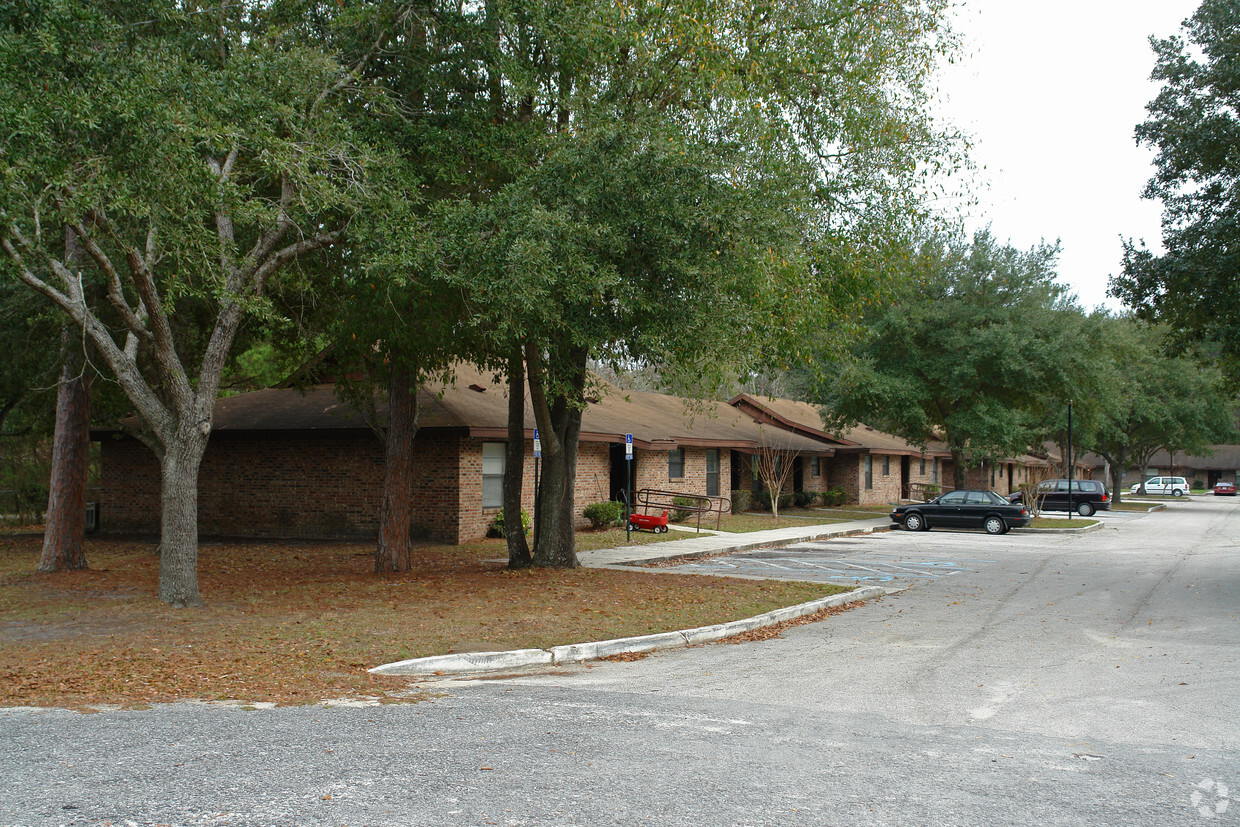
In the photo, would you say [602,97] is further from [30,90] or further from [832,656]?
[832,656]

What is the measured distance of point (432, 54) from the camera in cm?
1373

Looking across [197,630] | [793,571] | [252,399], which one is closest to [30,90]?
[197,630]

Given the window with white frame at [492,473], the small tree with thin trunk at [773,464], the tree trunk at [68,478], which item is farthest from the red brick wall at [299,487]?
the small tree with thin trunk at [773,464]

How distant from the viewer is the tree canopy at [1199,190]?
15.8m

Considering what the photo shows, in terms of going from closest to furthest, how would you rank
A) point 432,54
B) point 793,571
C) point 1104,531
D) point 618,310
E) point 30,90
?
point 30,90 < point 618,310 < point 432,54 < point 793,571 < point 1104,531

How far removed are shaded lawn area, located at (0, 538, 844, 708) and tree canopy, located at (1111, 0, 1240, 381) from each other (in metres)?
8.15

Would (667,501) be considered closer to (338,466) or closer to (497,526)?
(497,526)

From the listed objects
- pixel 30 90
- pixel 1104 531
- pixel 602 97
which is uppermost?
pixel 602 97

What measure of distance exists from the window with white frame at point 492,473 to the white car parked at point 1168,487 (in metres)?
70.3

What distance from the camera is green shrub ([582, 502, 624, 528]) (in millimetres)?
25469

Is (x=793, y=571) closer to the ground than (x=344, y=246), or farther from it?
closer to the ground

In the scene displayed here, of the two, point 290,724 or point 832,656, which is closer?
point 290,724

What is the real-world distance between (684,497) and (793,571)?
1181 centimetres

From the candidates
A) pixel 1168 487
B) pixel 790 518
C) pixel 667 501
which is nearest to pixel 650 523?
pixel 667 501
